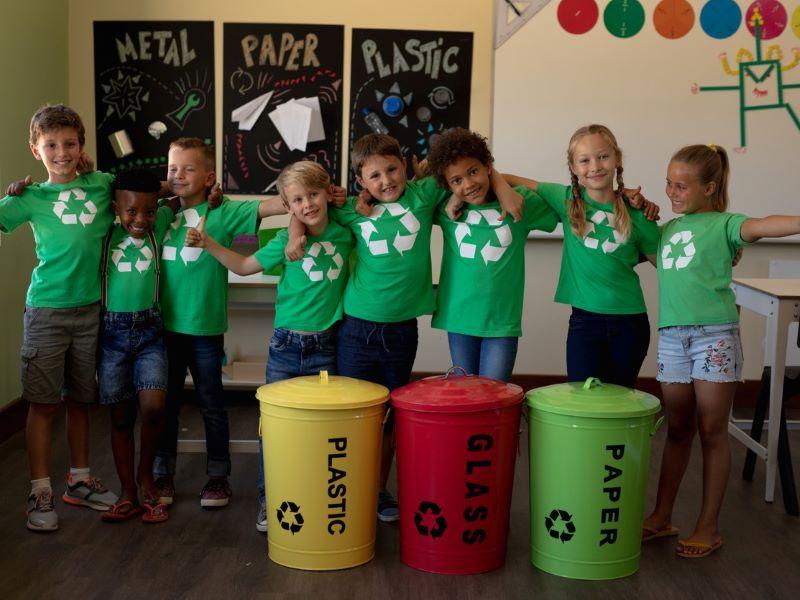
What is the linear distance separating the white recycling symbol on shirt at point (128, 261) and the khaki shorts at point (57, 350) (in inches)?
6.5

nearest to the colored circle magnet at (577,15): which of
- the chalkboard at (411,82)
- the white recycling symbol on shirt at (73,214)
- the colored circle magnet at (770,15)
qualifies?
the chalkboard at (411,82)

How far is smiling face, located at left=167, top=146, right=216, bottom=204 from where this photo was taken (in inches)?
117

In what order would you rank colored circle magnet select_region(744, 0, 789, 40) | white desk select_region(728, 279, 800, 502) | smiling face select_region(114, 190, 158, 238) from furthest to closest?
colored circle magnet select_region(744, 0, 789, 40), white desk select_region(728, 279, 800, 502), smiling face select_region(114, 190, 158, 238)

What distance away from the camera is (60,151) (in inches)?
112

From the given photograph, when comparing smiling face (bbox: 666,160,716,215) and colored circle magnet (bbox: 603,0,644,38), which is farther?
colored circle magnet (bbox: 603,0,644,38)

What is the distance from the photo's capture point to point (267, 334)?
4828 millimetres

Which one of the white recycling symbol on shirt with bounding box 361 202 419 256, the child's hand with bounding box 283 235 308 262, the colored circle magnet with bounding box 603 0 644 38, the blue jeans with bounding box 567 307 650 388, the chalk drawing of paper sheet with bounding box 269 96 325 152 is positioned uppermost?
the colored circle magnet with bounding box 603 0 644 38

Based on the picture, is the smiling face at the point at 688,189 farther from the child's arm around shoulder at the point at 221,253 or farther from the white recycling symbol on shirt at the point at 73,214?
the white recycling symbol on shirt at the point at 73,214

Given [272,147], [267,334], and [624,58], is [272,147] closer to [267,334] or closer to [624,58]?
[267,334]

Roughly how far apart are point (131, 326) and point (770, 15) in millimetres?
3386

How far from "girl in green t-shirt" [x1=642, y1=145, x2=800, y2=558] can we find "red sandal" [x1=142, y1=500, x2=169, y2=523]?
1.62 meters

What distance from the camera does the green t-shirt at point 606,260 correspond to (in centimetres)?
278

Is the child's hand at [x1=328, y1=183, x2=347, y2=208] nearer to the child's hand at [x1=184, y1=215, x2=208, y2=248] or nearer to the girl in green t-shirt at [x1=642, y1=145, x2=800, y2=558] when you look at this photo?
the child's hand at [x1=184, y1=215, x2=208, y2=248]

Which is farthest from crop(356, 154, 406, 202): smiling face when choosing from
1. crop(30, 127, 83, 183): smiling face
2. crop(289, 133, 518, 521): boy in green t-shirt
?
crop(30, 127, 83, 183): smiling face
